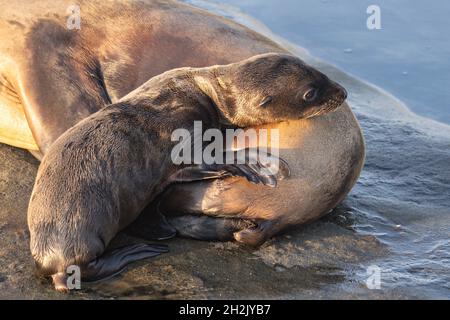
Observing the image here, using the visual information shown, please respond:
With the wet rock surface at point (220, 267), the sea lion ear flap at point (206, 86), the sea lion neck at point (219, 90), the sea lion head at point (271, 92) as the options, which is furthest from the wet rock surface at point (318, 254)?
the sea lion ear flap at point (206, 86)

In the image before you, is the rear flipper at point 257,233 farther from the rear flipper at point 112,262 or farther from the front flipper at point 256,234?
the rear flipper at point 112,262

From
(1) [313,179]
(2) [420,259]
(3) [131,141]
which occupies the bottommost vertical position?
(2) [420,259]

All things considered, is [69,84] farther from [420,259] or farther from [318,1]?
[318,1]

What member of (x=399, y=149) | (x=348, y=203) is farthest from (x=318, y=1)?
(x=348, y=203)

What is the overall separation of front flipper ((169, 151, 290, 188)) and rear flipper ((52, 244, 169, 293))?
47 cm

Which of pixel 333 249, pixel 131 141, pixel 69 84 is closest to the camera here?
pixel 131 141

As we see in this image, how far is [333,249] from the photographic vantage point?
596 centimetres

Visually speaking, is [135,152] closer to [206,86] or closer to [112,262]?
[112,262]

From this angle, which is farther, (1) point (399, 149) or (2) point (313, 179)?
(1) point (399, 149)

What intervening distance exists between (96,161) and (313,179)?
58.3 inches

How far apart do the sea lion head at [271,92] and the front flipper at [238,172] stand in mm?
402

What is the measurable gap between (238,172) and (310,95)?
A: 795mm

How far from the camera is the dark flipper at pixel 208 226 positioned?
5875 millimetres

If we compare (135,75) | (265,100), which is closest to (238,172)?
(265,100)
